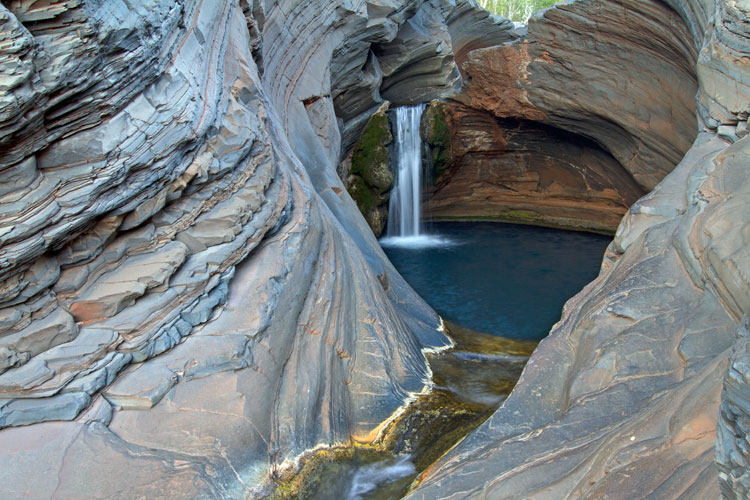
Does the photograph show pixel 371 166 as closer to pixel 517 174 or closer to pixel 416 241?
pixel 416 241

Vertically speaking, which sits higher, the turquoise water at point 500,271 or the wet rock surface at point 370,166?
the wet rock surface at point 370,166

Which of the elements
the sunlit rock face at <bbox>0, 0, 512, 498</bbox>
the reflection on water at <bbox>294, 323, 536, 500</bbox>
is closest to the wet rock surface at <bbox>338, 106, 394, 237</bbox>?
the reflection on water at <bbox>294, 323, 536, 500</bbox>

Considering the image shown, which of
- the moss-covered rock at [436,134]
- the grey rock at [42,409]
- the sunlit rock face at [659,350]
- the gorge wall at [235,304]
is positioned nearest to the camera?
the sunlit rock face at [659,350]

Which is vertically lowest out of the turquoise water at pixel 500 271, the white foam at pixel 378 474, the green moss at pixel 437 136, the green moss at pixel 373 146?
the white foam at pixel 378 474

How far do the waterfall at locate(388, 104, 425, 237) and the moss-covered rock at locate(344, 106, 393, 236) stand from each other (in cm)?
77

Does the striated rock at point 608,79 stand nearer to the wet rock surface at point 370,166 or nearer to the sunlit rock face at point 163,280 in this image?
the wet rock surface at point 370,166

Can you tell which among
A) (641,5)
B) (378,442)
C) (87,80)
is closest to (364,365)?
(378,442)

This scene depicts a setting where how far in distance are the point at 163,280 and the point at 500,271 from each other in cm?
776

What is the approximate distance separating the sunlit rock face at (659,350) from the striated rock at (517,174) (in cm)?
387

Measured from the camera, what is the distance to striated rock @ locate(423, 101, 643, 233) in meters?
13.8

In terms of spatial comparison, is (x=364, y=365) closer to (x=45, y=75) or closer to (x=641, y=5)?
(x=45, y=75)

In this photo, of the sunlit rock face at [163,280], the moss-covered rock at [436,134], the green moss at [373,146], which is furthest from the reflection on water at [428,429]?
the moss-covered rock at [436,134]

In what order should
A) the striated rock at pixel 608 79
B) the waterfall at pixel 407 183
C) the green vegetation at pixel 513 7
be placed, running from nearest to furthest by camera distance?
the striated rock at pixel 608 79 < the waterfall at pixel 407 183 < the green vegetation at pixel 513 7

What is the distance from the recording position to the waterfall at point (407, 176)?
1372 cm
